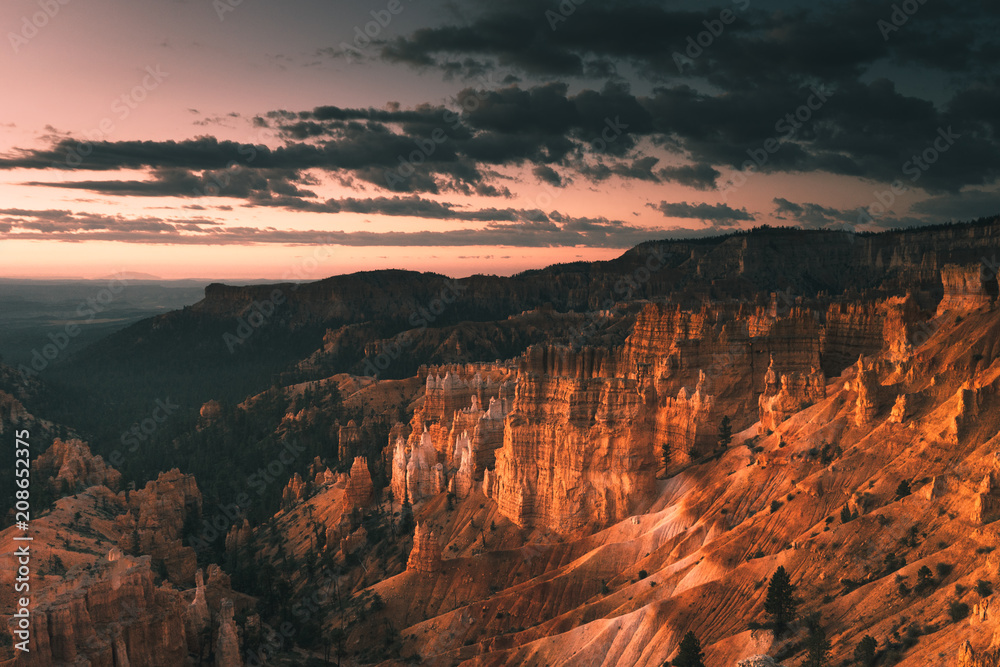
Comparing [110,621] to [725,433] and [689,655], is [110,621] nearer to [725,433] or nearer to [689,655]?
[689,655]

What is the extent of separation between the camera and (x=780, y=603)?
41344 millimetres

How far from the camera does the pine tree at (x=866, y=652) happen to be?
34844 millimetres

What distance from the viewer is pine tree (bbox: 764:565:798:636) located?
41375mm

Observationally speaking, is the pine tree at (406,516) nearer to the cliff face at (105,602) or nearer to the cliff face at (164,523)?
the cliff face at (105,602)

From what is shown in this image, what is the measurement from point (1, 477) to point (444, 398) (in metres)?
59.1

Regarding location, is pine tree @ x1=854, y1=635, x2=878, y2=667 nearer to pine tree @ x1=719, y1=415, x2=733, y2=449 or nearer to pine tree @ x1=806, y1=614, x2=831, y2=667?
pine tree @ x1=806, y1=614, x2=831, y2=667

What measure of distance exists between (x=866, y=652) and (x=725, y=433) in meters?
36.4

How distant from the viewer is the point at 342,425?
463ft

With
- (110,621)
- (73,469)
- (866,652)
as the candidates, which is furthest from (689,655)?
(73,469)

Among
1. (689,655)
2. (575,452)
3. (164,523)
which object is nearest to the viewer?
(689,655)

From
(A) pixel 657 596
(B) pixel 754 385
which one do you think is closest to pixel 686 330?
(B) pixel 754 385

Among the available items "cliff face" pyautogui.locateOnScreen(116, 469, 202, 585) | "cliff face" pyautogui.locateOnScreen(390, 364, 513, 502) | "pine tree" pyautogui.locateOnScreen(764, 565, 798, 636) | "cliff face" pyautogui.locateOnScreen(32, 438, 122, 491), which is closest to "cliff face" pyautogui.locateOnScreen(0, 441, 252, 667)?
"cliff face" pyautogui.locateOnScreen(116, 469, 202, 585)

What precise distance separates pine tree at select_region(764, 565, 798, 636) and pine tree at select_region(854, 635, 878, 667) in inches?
237

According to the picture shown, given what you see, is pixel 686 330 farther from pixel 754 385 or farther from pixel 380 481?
pixel 380 481
